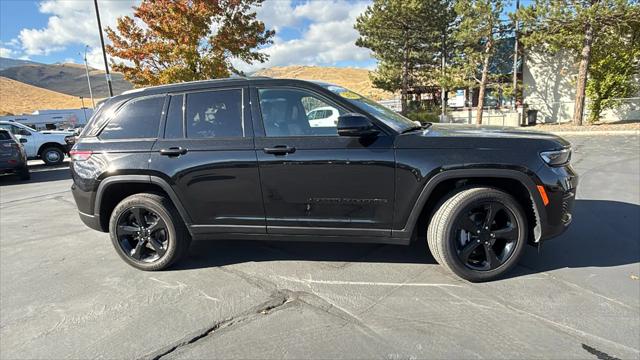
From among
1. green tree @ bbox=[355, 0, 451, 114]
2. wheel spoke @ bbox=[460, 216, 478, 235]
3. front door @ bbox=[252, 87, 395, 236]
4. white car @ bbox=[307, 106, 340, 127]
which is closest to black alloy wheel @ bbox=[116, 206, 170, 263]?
front door @ bbox=[252, 87, 395, 236]

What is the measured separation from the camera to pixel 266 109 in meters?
3.27

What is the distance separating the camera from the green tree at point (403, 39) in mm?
22016

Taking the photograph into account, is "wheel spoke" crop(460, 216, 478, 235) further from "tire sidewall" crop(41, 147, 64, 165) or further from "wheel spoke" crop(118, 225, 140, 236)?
"tire sidewall" crop(41, 147, 64, 165)

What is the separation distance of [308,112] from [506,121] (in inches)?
823

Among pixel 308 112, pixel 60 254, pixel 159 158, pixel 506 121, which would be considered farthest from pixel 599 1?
pixel 60 254

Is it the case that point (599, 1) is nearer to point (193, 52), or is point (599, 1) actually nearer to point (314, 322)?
point (193, 52)

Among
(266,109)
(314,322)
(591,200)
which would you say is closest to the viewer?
(314,322)

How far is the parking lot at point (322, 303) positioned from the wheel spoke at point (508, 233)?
0.38m

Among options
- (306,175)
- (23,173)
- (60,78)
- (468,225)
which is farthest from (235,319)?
(60,78)

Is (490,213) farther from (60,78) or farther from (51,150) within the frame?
(60,78)

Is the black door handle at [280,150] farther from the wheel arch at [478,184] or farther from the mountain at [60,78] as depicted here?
the mountain at [60,78]

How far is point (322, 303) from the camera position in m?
2.88

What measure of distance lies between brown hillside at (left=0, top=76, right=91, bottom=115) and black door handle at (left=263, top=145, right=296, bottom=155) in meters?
90.3

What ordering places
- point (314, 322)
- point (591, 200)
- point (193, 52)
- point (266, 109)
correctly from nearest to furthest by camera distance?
point (314, 322) < point (266, 109) < point (591, 200) < point (193, 52)
